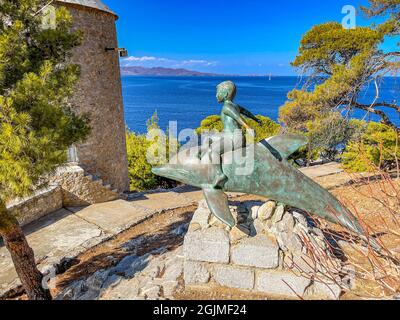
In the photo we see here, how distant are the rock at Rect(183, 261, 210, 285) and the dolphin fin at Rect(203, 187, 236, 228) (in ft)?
4.04

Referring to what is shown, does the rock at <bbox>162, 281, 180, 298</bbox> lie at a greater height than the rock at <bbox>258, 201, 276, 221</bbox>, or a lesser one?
lesser

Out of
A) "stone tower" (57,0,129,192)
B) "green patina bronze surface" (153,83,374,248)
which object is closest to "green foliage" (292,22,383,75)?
"stone tower" (57,0,129,192)

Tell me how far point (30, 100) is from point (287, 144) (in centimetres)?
425

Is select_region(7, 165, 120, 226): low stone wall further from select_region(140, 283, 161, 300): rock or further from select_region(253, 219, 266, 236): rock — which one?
select_region(253, 219, 266, 236): rock

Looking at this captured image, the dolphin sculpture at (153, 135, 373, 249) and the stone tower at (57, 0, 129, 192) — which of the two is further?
the stone tower at (57, 0, 129, 192)

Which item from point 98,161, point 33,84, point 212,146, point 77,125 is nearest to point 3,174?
point 33,84

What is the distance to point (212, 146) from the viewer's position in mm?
5398

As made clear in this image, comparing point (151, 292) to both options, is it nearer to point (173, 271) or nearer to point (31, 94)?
point (173, 271)

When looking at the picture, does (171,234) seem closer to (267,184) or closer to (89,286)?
(89,286)

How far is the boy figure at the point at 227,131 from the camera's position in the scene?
523 cm

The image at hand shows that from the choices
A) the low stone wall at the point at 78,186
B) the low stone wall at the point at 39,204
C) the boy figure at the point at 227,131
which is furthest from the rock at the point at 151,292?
the low stone wall at the point at 78,186

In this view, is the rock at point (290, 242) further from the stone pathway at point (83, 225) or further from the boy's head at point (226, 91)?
the stone pathway at point (83, 225)

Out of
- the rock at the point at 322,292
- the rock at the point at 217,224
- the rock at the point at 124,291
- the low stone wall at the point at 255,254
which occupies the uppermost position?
the rock at the point at 217,224

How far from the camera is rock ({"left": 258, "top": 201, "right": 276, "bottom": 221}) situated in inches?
221
